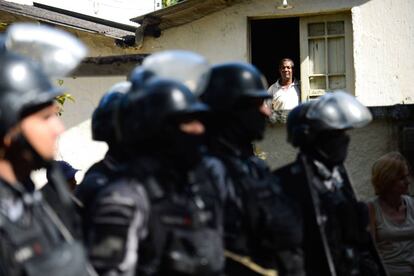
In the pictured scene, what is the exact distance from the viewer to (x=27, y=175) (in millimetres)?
3393

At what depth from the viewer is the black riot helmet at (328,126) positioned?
16.3 feet

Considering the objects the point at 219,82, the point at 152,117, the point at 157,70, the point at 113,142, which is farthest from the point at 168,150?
the point at 113,142

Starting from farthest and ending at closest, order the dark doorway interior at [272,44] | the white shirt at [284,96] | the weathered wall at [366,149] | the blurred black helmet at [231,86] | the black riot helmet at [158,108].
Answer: the dark doorway interior at [272,44], the white shirt at [284,96], the weathered wall at [366,149], the blurred black helmet at [231,86], the black riot helmet at [158,108]

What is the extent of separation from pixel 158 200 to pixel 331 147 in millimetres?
1884

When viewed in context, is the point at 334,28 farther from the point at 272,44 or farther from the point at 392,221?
the point at 392,221

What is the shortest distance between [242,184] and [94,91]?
8.57 m

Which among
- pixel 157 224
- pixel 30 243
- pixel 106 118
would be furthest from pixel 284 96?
pixel 30 243

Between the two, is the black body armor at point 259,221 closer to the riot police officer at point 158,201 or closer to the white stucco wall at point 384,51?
the riot police officer at point 158,201

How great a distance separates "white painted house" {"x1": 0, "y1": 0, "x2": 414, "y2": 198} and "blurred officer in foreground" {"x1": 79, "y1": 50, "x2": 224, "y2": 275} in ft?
23.1

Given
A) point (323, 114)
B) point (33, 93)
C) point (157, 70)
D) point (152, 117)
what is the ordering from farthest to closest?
point (323, 114)
point (157, 70)
point (152, 117)
point (33, 93)

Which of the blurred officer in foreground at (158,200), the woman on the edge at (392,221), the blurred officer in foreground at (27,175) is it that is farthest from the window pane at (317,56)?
the blurred officer in foreground at (27,175)

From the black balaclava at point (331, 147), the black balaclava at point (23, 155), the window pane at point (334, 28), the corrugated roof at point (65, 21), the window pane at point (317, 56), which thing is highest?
the corrugated roof at point (65, 21)

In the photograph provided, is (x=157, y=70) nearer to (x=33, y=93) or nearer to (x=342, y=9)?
(x=33, y=93)

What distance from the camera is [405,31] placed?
1119 centimetres
